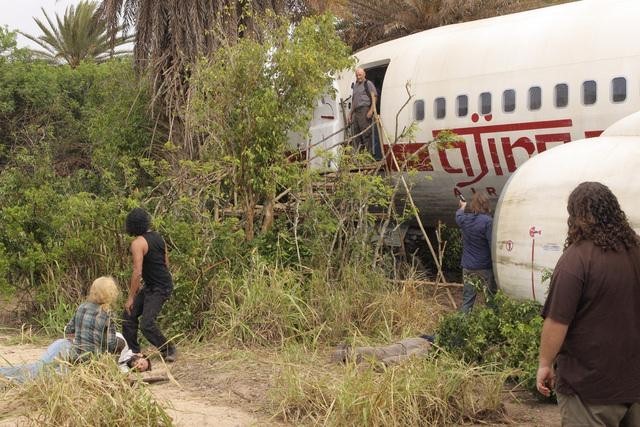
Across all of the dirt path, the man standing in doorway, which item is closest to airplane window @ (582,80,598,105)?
the man standing in doorway

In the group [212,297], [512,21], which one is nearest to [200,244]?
[212,297]

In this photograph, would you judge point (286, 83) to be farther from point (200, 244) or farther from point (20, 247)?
point (20, 247)

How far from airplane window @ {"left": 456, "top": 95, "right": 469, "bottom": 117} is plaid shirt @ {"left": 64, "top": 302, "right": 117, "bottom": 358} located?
8033 millimetres

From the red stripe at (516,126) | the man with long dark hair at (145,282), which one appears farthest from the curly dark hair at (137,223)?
the red stripe at (516,126)

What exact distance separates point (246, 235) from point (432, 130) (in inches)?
169

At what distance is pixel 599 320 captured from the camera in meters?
4.47

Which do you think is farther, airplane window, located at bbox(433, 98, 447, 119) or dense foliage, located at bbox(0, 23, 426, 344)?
airplane window, located at bbox(433, 98, 447, 119)

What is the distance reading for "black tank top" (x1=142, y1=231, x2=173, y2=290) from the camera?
9.34 metres

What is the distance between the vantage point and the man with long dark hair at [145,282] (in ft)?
30.5

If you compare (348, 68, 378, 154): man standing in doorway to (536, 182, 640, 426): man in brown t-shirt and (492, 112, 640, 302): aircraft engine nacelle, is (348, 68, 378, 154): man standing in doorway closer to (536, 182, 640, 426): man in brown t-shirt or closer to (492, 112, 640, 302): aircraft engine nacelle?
(492, 112, 640, 302): aircraft engine nacelle

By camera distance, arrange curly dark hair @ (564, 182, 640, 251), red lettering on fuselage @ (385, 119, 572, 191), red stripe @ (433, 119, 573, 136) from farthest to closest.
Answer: red lettering on fuselage @ (385, 119, 572, 191) < red stripe @ (433, 119, 573, 136) < curly dark hair @ (564, 182, 640, 251)

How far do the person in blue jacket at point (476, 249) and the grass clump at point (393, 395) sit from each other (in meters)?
2.87

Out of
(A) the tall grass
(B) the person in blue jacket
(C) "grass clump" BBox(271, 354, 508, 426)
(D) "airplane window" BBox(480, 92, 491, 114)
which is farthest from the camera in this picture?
(D) "airplane window" BBox(480, 92, 491, 114)

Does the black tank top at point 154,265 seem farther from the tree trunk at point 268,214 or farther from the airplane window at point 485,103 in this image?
the airplane window at point 485,103
